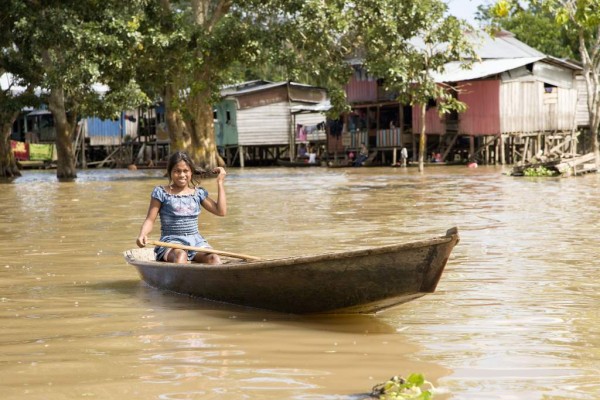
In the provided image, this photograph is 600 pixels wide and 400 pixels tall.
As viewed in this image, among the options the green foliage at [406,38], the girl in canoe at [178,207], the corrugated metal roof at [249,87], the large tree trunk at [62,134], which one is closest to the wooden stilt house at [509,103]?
the green foliage at [406,38]

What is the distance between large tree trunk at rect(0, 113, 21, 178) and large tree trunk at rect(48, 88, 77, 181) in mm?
2400

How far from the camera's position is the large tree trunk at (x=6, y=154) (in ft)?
106

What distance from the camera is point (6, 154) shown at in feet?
110

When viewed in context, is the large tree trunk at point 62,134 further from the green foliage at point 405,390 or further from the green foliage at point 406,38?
the green foliage at point 405,390

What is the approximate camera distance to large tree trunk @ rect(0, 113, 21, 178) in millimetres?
32219

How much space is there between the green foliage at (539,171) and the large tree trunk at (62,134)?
13738 mm

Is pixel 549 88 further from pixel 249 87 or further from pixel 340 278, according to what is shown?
pixel 340 278

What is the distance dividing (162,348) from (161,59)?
23.1 metres

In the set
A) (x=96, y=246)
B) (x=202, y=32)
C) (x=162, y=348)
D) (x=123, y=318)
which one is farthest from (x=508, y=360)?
(x=202, y=32)

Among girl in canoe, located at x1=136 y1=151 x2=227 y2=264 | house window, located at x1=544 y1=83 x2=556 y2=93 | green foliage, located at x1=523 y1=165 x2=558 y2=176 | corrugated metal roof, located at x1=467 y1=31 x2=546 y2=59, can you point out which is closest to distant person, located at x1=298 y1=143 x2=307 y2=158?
corrugated metal roof, located at x1=467 y1=31 x2=546 y2=59

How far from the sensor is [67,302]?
712 cm

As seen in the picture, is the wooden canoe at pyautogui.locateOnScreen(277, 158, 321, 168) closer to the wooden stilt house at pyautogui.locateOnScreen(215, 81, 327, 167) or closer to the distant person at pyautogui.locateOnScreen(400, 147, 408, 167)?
the wooden stilt house at pyautogui.locateOnScreen(215, 81, 327, 167)

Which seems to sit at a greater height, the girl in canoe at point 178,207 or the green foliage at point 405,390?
the girl in canoe at point 178,207

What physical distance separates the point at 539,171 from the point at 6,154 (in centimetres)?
1808
